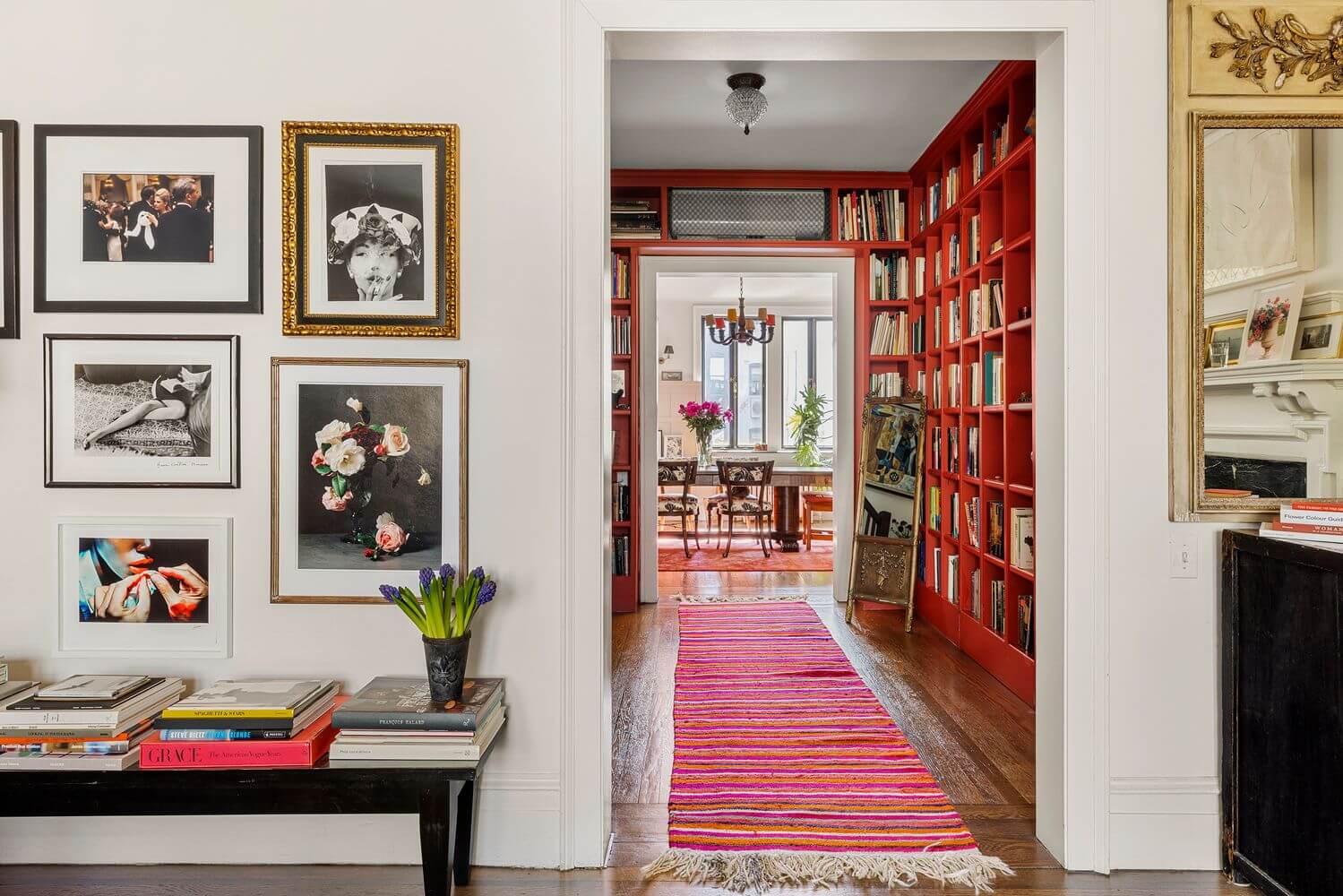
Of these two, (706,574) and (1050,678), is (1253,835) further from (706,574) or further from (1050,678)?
(706,574)

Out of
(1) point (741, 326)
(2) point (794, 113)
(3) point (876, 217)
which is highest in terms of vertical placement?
(2) point (794, 113)

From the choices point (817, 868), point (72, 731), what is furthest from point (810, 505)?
point (72, 731)

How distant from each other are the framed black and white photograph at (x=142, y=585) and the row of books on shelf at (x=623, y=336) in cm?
Answer: 347

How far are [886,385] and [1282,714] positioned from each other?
141 inches

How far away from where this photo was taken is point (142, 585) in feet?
6.97

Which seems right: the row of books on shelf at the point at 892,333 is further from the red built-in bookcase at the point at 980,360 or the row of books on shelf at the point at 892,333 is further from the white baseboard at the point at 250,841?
the white baseboard at the point at 250,841

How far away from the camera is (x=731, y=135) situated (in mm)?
4586

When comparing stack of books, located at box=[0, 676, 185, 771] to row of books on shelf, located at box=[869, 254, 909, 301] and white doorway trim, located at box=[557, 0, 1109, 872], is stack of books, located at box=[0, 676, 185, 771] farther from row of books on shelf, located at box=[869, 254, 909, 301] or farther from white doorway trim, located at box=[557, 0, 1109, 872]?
row of books on shelf, located at box=[869, 254, 909, 301]

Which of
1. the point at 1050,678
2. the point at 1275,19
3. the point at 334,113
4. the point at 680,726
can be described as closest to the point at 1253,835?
the point at 1050,678

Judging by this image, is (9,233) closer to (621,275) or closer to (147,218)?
(147,218)

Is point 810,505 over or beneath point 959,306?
beneath

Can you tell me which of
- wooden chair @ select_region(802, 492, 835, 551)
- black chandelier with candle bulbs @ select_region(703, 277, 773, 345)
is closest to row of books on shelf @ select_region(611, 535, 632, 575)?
wooden chair @ select_region(802, 492, 835, 551)

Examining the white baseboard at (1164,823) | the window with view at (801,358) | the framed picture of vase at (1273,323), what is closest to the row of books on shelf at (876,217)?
the framed picture of vase at (1273,323)

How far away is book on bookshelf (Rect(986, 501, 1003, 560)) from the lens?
386 centimetres
